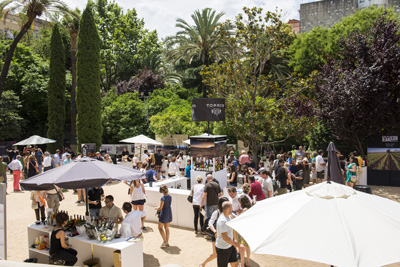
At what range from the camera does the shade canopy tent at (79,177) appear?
266 inches

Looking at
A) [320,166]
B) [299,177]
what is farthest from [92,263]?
[320,166]

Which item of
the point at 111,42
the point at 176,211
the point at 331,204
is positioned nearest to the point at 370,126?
the point at 176,211

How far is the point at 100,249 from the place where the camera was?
22.4 feet

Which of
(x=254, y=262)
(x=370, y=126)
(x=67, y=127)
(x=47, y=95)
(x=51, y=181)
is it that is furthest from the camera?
(x=67, y=127)

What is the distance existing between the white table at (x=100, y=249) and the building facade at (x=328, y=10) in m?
37.8

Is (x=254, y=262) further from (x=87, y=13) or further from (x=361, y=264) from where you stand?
(x=87, y=13)

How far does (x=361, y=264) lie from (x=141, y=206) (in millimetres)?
7434

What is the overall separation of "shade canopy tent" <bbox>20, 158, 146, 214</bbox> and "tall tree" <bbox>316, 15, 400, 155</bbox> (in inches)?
478

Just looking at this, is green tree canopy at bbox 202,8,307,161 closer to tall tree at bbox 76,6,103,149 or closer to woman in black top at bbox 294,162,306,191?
woman in black top at bbox 294,162,306,191

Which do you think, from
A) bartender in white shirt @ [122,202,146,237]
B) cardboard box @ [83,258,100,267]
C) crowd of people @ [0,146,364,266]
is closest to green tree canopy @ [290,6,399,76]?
crowd of people @ [0,146,364,266]

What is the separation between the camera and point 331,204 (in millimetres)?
3732

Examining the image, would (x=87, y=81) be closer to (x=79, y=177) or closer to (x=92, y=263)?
(x=79, y=177)

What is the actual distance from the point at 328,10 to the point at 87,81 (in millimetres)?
28788

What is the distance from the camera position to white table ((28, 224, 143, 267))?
6289 mm
